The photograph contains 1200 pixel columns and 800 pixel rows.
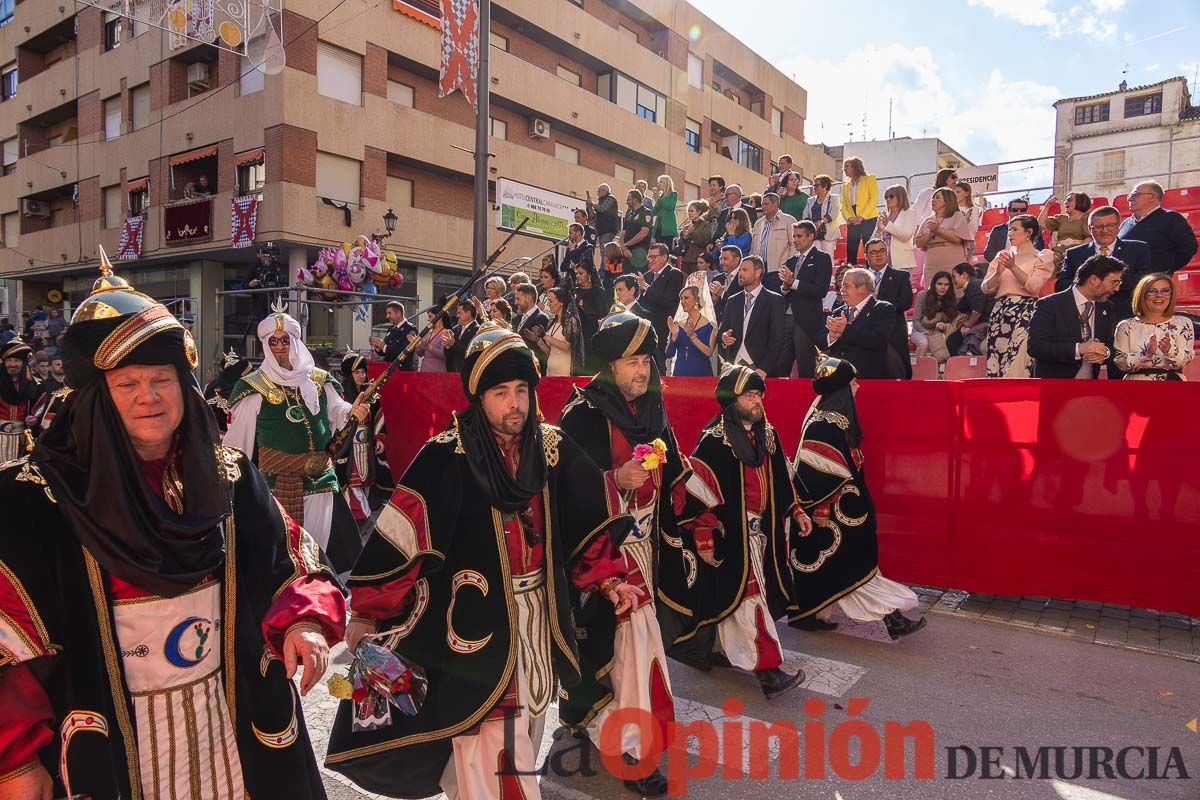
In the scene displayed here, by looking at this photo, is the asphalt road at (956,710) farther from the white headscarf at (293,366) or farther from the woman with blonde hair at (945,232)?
the woman with blonde hair at (945,232)

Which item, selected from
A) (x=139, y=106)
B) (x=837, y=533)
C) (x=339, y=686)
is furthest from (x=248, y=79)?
(x=339, y=686)

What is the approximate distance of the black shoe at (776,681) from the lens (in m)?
4.34

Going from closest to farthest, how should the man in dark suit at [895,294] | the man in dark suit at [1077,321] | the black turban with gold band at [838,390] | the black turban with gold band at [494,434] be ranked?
the black turban with gold band at [494,434], the black turban with gold band at [838,390], the man in dark suit at [1077,321], the man in dark suit at [895,294]

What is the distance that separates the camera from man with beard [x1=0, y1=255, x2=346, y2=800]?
1.92m

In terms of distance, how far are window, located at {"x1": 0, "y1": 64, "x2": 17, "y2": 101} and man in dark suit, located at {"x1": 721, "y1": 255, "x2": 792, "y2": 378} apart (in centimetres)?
3527

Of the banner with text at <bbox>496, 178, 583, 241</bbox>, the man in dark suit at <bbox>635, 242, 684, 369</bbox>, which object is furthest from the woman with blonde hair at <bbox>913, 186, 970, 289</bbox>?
the banner with text at <bbox>496, 178, 583, 241</bbox>

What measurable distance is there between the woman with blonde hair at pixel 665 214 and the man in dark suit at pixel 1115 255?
663cm

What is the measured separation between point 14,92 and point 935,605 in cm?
3863

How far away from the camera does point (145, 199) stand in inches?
1000

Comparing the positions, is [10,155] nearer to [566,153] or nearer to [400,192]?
[400,192]

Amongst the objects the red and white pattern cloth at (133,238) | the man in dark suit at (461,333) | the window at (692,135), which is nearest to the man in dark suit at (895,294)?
the man in dark suit at (461,333)

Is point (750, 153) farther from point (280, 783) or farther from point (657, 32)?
point (280, 783)

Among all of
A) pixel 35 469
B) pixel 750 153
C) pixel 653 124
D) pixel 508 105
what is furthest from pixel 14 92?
pixel 35 469

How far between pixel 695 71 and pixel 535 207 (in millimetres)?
23192
